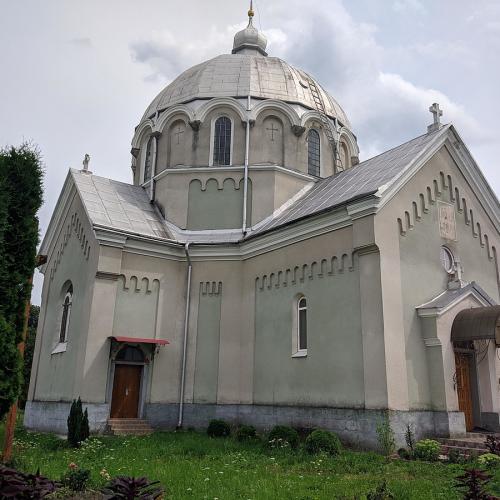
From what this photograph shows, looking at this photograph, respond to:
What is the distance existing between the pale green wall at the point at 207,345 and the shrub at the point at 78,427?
13.8 ft

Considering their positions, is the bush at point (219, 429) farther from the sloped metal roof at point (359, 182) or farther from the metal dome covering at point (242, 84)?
the metal dome covering at point (242, 84)

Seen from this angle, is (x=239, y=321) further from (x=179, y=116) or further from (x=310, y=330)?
(x=179, y=116)

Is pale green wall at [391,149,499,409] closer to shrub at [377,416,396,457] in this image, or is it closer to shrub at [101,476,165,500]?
shrub at [377,416,396,457]

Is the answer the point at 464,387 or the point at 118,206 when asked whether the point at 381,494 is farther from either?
the point at 118,206

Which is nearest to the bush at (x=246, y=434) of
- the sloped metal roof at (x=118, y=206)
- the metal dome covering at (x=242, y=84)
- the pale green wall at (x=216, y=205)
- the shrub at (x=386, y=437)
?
the shrub at (x=386, y=437)

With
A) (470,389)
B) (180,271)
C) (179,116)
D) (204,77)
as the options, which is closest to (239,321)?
(180,271)

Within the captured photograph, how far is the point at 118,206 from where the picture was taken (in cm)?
1947

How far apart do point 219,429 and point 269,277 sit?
4.95 m

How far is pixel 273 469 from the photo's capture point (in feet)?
33.8

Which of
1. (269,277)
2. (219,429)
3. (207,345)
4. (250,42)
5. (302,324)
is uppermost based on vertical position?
(250,42)

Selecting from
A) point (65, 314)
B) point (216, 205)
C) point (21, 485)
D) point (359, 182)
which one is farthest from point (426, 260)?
point (65, 314)

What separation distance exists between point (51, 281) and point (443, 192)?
14960mm

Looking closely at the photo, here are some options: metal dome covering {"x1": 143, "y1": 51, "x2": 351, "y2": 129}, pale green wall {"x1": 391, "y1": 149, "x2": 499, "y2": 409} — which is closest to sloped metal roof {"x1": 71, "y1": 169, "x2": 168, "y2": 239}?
metal dome covering {"x1": 143, "y1": 51, "x2": 351, "y2": 129}

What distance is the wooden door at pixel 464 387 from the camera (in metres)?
14.5
